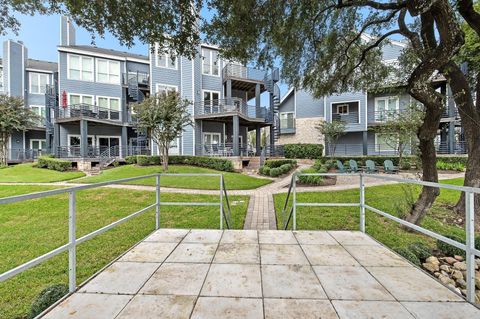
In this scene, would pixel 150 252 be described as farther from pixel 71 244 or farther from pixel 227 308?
pixel 227 308

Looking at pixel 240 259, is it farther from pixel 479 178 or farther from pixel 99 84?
pixel 99 84

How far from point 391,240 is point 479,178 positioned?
10.4 ft

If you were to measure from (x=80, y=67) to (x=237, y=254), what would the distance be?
25954 mm

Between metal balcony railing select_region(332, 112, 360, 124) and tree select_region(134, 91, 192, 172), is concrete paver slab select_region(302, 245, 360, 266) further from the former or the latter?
metal balcony railing select_region(332, 112, 360, 124)

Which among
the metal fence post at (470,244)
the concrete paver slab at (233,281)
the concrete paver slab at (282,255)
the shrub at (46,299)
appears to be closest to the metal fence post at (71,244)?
the shrub at (46,299)

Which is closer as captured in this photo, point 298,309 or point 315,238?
point 298,309

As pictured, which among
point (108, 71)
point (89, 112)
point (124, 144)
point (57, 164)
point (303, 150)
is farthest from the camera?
point (303, 150)

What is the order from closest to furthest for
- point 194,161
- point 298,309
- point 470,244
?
point 298,309
point 470,244
point 194,161

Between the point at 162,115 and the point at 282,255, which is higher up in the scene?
the point at 162,115

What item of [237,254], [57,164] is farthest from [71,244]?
[57,164]

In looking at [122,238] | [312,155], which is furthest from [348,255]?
[312,155]

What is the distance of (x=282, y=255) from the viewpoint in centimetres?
396

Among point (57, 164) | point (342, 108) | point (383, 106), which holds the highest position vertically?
point (342, 108)

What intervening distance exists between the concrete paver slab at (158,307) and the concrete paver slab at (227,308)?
0.36 ft
